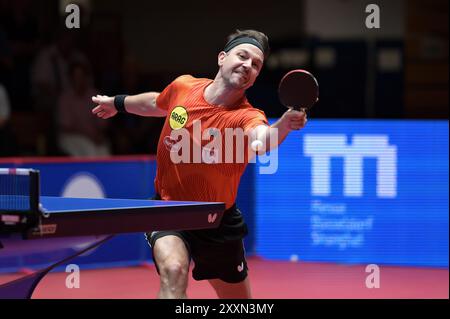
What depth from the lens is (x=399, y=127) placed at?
9422 mm

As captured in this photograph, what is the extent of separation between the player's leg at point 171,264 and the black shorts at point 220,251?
0.20 m

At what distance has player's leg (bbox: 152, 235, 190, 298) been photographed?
15.6 feet

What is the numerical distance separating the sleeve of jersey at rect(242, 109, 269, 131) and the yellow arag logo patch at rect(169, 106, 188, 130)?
0.33 meters

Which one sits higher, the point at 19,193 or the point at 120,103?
the point at 120,103

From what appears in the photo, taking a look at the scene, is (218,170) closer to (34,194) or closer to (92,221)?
(92,221)

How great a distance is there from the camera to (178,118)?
5.27m

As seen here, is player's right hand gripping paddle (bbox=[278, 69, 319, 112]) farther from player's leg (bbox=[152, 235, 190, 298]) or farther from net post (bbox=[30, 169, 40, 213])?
net post (bbox=[30, 169, 40, 213])

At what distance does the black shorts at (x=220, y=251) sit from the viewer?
17.3ft

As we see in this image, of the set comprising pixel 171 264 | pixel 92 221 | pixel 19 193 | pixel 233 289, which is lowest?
pixel 233 289

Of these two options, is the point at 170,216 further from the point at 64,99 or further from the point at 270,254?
the point at 64,99

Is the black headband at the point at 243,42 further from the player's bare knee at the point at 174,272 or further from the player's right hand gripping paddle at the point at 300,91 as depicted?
the player's bare knee at the point at 174,272

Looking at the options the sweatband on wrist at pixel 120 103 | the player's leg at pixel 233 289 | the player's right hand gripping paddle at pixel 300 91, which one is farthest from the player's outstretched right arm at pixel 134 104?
the player's right hand gripping paddle at pixel 300 91

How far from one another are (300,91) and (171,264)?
1070 mm

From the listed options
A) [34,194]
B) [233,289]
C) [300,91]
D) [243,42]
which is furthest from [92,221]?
[243,42]
